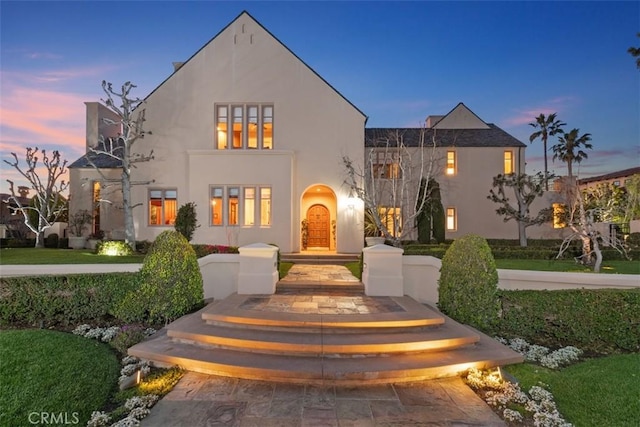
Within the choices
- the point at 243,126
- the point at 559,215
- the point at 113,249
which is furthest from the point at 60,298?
the point at 559,215

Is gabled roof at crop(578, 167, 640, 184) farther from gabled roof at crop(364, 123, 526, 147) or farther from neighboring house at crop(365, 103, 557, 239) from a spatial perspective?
neighboring house at crop(365, 103, 557, 239)

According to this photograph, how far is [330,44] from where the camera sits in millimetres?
21375

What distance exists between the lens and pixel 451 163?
20.2 meters

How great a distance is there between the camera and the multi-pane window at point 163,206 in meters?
16.5

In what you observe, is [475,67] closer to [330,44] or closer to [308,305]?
[330,44]

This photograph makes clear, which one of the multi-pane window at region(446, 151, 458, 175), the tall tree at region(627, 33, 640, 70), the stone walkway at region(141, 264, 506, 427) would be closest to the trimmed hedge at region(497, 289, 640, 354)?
the stone walkway at region(141, 264, 506, 427)

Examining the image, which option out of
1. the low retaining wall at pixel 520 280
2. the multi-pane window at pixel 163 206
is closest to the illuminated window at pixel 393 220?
the low retaining wall at pixel 520 280

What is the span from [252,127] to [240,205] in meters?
4.03

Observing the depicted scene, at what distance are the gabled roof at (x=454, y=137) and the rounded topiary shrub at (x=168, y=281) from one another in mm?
14493

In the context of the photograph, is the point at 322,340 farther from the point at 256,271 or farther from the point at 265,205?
the point at 265,205

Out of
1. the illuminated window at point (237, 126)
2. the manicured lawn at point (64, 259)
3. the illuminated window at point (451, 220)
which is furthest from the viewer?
the illuminated window at point (451, 220)

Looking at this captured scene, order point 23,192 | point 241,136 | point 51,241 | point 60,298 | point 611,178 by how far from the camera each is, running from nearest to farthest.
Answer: point 60,298
point 241,136
point 51,241
point 23,192
point 611,178

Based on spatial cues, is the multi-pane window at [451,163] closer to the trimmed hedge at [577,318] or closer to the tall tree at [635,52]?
the tall tree at [635,52]

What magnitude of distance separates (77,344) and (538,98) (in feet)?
96.2
